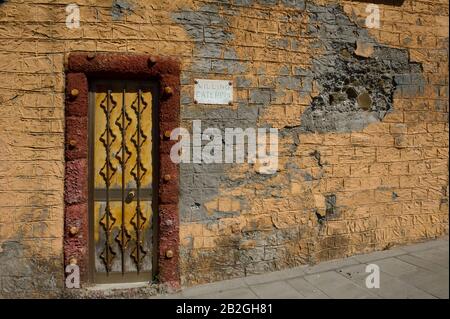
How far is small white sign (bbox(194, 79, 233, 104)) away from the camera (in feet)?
12.7

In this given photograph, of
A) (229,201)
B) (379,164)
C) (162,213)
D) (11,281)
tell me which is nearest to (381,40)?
(379,164)

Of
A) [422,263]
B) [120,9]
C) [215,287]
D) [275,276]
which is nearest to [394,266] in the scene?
[422,263]

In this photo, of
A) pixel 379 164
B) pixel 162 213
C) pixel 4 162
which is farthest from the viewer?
pixel 379 164

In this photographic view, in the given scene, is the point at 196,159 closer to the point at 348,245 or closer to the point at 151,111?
the point at 151,111

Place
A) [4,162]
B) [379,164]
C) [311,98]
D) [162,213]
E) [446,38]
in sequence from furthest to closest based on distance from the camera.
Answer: [446,38]
[379,164]
[311,98]
[162,213]
[4,162]

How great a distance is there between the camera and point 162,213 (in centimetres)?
379

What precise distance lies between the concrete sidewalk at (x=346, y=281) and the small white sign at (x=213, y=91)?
198cm

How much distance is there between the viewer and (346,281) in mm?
3729

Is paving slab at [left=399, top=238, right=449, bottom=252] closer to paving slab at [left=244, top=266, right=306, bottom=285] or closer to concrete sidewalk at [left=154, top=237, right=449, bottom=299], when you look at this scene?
concrete sidewalk at [left=154, top=237, right=449, bottom=299]

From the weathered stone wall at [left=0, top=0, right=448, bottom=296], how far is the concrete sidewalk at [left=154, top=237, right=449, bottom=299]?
17 cm

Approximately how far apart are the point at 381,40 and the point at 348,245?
2.58 meters

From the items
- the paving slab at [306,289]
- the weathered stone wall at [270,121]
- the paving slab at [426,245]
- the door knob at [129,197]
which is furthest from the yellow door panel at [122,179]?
the paving slab at [426,245]

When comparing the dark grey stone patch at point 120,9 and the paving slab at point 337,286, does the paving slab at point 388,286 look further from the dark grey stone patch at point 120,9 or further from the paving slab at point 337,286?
the dark grey stone patch at point 120,9

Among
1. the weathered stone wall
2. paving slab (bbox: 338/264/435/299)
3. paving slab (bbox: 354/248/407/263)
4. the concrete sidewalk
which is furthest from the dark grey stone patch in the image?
paving slab (bbox: 354/248/407/263)
